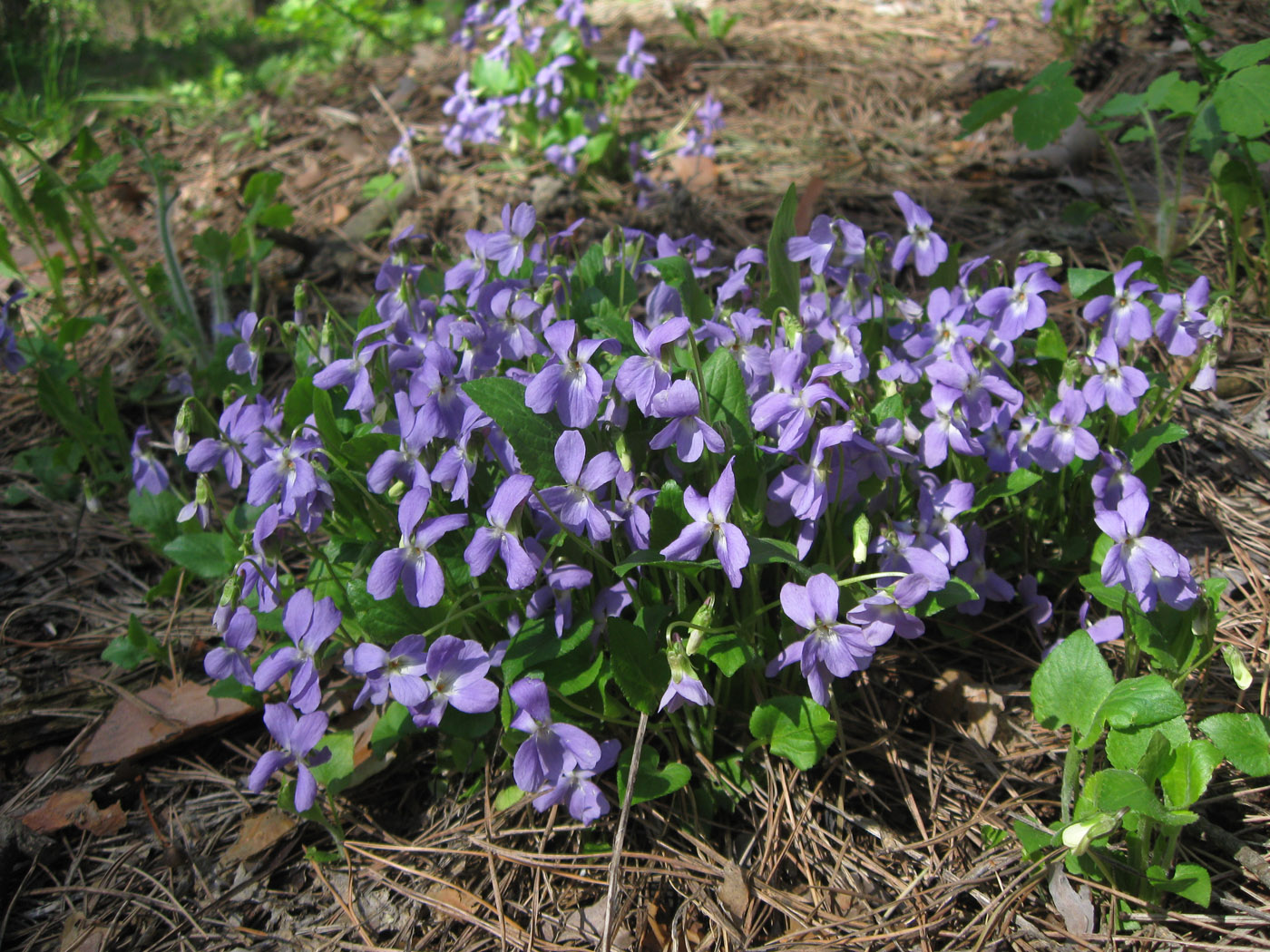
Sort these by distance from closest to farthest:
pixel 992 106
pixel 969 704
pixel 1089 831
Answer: pixel 1089 831, pixel 969 704, pixel 992 106

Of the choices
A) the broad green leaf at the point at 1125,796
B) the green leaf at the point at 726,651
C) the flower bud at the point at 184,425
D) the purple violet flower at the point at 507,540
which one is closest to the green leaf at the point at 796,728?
the green leaf at the point at 726,651

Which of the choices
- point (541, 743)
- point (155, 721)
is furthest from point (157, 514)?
point (541, 743)

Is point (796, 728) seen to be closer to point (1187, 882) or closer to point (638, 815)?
point (638, 815)

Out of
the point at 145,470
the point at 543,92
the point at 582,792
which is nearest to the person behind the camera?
the point at 582,792

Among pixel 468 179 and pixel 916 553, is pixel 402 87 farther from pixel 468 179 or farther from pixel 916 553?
pixel 916 553

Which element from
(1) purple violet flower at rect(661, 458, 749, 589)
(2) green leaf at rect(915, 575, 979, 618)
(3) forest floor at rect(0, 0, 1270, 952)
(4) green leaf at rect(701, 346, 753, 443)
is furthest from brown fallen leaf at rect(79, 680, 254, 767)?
(2) green leaf at rect(915, 575, 979, 618)

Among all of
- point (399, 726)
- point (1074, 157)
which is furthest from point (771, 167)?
point (399, 726)

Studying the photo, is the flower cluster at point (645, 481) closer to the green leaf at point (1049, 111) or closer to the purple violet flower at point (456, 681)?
the purple violet flower at point (456, 681)
